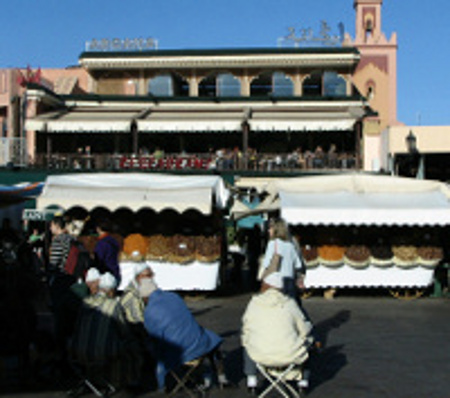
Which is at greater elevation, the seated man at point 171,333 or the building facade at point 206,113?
the building facade at point 206,113

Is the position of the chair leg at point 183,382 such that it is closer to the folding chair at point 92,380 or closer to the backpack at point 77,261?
the folding chair at point 92,380

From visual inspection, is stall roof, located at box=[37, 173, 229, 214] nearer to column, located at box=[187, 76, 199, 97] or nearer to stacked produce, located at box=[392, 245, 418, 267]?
stacked produce, located at box=[392, 245, 418, 267]

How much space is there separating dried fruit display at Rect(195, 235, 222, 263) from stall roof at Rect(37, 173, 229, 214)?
2.50 ft

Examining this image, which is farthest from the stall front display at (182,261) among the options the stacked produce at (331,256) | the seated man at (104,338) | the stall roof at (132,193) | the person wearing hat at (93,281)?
the seated man at (104,338)

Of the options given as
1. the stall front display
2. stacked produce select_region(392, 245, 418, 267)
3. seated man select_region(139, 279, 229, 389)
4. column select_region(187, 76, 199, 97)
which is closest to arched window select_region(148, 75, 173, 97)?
column select_region(187, 76, 199, 97)

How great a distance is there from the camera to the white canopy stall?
14.6 meters

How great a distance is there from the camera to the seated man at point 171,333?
711 cm

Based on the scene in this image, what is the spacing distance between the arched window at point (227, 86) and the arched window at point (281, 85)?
65.1 inches

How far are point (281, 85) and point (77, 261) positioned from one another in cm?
2539

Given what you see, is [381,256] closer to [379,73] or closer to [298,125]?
[298,125]

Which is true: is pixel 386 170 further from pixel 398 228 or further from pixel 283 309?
pixel 283 309

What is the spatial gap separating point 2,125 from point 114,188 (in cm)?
2088

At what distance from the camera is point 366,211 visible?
14.6 meters

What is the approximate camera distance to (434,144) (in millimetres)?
28438
